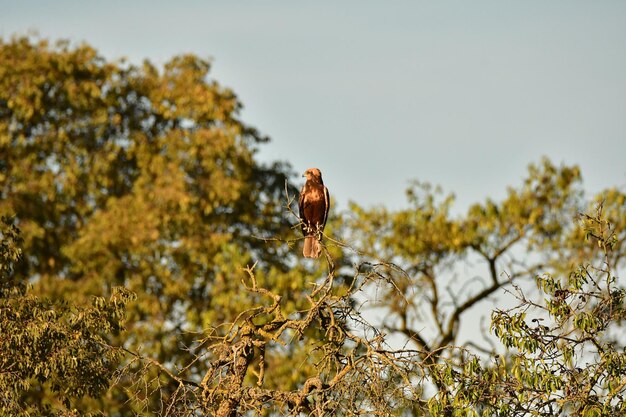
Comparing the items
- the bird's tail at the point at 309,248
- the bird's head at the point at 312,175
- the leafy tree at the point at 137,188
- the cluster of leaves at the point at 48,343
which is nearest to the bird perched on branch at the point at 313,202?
the bird's head at the point at 312,175

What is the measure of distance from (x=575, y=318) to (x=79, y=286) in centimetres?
1230

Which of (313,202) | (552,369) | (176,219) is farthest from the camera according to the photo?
(176,219)

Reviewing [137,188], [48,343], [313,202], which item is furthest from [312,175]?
[137,188]

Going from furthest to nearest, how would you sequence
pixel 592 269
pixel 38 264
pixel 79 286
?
pixel 38 264 < pixel 79 286 < pixel 592 269

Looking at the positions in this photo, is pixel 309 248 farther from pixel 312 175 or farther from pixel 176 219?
pixel 176 219

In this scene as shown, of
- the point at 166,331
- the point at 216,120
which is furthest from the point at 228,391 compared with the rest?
the point at 216,120

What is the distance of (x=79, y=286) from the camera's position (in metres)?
18.1

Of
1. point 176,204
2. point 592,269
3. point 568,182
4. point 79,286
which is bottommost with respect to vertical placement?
point 592,269

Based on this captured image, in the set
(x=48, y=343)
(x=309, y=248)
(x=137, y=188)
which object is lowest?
(x=48, y=343)

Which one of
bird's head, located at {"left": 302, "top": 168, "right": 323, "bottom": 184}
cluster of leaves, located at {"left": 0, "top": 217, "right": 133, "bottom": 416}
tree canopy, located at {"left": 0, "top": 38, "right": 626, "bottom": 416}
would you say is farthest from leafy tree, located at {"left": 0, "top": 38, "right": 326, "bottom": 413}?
cluster of leaves, located at {"left": 0, "top": 217, "right": 133, "bottom": 416}

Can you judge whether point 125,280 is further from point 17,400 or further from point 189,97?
point 17,400

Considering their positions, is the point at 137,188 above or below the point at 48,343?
above

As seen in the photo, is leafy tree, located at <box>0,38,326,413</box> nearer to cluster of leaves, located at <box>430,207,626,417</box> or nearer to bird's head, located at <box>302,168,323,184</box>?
bird's head, located at <box>302,168,323,184</box>

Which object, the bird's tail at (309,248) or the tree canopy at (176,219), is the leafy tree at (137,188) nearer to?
the tree canopy at (176,219)
